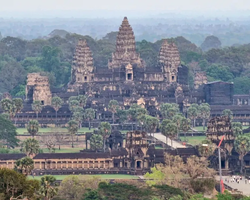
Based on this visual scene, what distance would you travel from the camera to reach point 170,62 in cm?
16612

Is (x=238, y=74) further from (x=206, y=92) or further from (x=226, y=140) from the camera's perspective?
(x=226, y=140)

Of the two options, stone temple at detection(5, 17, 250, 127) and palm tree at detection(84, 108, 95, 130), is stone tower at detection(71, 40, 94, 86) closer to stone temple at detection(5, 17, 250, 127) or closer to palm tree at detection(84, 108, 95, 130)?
stone temple at detection(5, 17, 250, 127)

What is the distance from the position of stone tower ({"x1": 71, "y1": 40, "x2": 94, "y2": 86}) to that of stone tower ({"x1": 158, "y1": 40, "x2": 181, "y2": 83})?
958 cm

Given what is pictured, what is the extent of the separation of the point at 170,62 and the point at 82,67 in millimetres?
11629

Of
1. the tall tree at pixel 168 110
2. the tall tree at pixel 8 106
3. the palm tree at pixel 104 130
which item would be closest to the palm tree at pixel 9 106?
the tall tree at pixel 8 106

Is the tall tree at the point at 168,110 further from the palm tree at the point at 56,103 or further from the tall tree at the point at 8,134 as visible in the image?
the tall tree at the point at 8,134

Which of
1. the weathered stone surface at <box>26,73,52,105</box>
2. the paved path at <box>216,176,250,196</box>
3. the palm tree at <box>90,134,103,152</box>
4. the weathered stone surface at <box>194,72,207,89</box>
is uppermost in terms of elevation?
the weathered stone surface at <box>194,72,207,89</box>

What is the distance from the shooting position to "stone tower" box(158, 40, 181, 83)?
165 meters

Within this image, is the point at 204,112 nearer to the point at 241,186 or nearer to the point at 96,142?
the point at 96,142

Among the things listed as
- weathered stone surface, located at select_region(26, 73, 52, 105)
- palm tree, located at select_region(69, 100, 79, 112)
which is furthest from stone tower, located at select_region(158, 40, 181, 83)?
palm tree, located at select_region(69, 100, 79, 112)

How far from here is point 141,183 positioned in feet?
330

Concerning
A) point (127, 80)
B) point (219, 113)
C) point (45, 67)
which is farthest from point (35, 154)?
point (45, 67)

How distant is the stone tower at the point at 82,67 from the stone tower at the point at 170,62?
31.4ft

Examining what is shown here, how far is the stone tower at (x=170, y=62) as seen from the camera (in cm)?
16462
